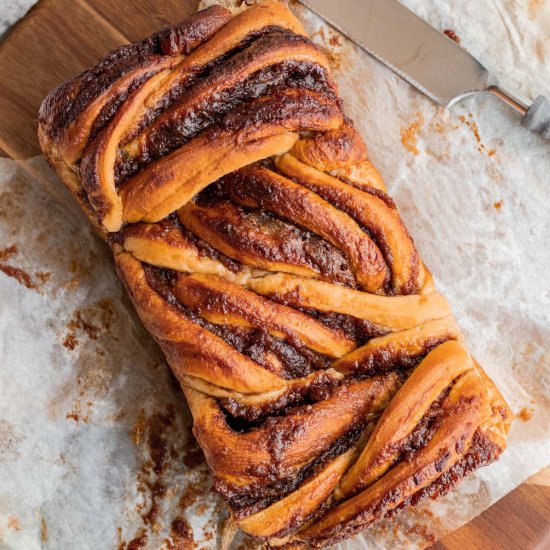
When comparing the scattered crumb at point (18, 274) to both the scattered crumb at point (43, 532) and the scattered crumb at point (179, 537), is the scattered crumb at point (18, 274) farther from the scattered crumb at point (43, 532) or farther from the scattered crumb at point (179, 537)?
the scattered crumb at point (179, 537)

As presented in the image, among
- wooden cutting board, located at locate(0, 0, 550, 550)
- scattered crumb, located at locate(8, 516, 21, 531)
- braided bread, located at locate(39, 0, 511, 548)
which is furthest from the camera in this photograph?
wooden cutting board, located at locate(0, 0, 550, 550)

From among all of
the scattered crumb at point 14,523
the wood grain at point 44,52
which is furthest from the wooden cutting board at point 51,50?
the scattered crumb at point 14,523

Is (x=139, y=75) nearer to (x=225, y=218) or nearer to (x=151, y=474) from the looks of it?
(x=225, y=218)

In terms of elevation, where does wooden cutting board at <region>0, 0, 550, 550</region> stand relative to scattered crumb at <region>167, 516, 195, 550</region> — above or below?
above

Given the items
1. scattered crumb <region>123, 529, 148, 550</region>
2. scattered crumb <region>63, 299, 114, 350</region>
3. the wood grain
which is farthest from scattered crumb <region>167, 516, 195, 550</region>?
the wood grain

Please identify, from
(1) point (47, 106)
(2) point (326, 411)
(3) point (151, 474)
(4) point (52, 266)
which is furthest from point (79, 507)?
(1) point (47, 106)

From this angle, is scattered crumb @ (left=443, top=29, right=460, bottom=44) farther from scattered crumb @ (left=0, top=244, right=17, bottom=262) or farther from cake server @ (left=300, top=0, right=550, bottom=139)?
scattered crumb @ (left=0, top=244, right=17, bottom=262)
